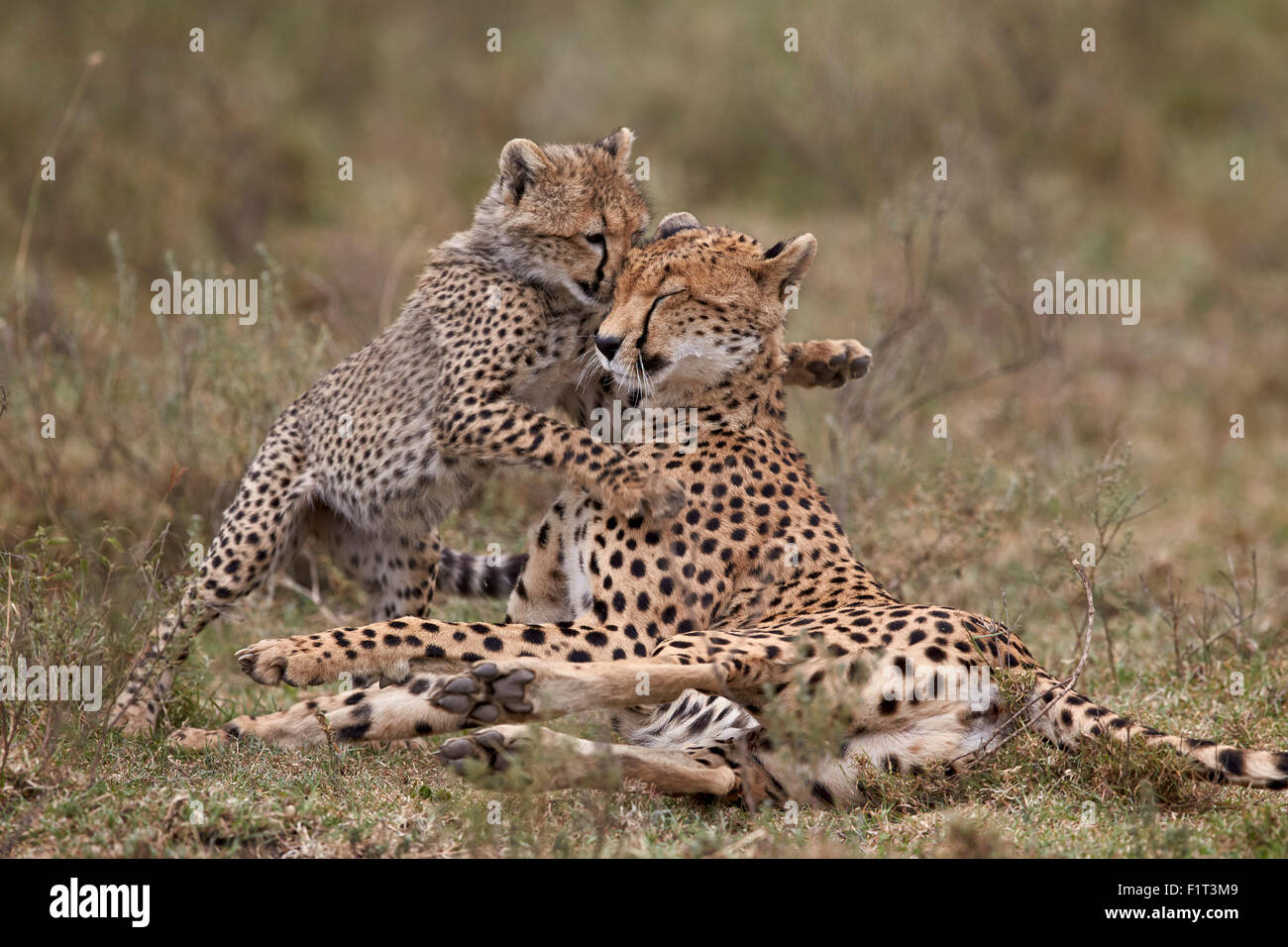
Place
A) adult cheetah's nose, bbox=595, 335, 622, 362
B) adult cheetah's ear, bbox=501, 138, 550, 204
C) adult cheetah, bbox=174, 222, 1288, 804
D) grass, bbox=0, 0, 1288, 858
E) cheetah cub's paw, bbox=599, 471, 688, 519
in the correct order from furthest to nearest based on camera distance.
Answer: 1. adult cheetah's ear, bbox=501, 138, 550, 204
2. adult cheetah's nose, bbox=595, 335, 622, 362
3. cheetah cub's paw, bbox=599, 471, 688, 519
4. grass, bbox=0, 0, 1288, 858
5. adult cheetah, bbox=174, 222, 1288, 804

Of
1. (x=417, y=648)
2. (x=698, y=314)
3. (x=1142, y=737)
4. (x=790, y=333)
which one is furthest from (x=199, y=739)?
(x=790, y=333)

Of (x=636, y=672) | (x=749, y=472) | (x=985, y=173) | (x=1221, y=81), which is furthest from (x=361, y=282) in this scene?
(x=1221, y=81)

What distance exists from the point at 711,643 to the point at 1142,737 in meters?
1.01

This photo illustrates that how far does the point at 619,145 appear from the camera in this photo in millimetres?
4750

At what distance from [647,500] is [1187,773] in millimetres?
1480

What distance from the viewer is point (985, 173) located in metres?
10.1

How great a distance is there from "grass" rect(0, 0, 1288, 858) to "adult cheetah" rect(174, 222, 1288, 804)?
128 mm

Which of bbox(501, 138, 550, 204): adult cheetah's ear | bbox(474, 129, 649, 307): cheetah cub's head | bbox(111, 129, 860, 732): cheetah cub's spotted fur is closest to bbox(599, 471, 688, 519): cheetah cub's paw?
bbox(111, 129, 860, 732): cheetah cub's spotted fur

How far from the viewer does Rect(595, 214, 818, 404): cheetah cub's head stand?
403 centimetres

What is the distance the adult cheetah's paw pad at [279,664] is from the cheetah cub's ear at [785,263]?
168cm

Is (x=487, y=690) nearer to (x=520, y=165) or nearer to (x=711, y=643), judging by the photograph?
(x=711, y=643)

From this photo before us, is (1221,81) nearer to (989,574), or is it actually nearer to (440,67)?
(440,67)

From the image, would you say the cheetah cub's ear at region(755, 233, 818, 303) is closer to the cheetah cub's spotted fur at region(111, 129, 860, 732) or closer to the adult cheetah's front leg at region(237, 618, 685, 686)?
the cheetah cub's spotted fur at region(111, 129, 860, 732)
